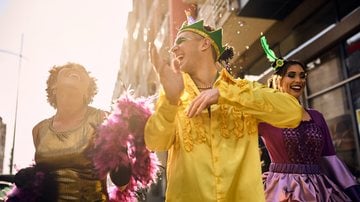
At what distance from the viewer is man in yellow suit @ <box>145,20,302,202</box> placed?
6.84 ft

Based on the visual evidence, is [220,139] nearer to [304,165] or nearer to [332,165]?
[304,165]

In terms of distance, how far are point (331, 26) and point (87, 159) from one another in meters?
6.03

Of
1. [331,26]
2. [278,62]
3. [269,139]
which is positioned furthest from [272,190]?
[331,26]

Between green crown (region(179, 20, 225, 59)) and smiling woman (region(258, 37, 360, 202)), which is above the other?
green crown (region(179, 20, 225, 59))

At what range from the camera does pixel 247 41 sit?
1026 centimetres

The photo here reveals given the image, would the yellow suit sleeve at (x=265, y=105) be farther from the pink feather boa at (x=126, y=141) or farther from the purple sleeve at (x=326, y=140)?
the purple sleeve at (x=326, y=140)

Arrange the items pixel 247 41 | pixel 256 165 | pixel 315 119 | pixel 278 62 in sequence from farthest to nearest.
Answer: pixel 247 41
pixel 278 62
pixel 315 119
pixel 256 165

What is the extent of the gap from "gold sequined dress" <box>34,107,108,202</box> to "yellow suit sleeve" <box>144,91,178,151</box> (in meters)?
0.55

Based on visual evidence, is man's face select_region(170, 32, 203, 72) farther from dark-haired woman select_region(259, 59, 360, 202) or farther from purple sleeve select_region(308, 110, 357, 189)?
purple sleeve select_region(308, 110, 357, 189)

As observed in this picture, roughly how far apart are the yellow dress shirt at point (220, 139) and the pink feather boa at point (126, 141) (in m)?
0.20

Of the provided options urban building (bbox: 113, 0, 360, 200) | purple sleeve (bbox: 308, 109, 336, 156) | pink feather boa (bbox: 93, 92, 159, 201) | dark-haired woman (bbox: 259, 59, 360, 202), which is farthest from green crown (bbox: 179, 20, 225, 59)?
urban building (bbox: 113, 0, 360, 200)

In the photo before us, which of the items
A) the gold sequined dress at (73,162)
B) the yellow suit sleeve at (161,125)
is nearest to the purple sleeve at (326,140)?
the yellow suit sleeve at (161,125)

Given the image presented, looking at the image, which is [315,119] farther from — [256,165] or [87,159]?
[87,159]

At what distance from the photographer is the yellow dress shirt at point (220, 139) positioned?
2.11 metres
